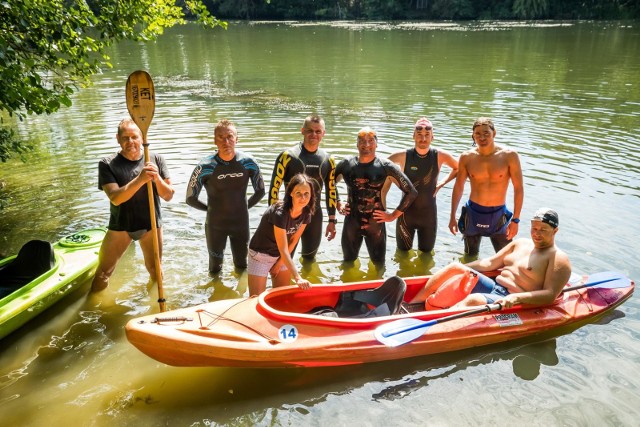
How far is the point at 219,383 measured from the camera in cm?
418

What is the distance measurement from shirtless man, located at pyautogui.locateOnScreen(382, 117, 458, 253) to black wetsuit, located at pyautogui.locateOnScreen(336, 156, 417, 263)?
6.8 inches

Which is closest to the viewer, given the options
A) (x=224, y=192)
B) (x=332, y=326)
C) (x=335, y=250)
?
(x=332, y=326)

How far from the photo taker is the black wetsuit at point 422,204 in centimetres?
584

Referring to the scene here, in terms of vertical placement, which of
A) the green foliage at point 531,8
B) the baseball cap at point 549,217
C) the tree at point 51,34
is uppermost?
the green foliage at point 531,8

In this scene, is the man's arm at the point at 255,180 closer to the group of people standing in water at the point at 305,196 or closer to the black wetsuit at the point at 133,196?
the group of people standing in water at the point at 305,196

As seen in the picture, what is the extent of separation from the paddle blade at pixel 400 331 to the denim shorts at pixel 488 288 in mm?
902

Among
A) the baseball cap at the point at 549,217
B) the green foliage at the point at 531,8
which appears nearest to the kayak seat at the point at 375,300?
the baseball cap at the point at 549,217

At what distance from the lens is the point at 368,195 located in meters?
5.50

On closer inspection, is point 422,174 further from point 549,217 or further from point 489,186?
point 549,217

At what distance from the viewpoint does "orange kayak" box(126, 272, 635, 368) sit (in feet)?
13.1

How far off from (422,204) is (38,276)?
4.23 meters

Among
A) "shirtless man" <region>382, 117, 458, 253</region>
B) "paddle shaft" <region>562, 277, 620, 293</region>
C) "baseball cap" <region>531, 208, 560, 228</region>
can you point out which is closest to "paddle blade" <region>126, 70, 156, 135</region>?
"shirtless man" <region>382, 117, 458, 253</region>

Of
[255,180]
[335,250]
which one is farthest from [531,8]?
[255,180]

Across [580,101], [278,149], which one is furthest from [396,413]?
[580,101]
